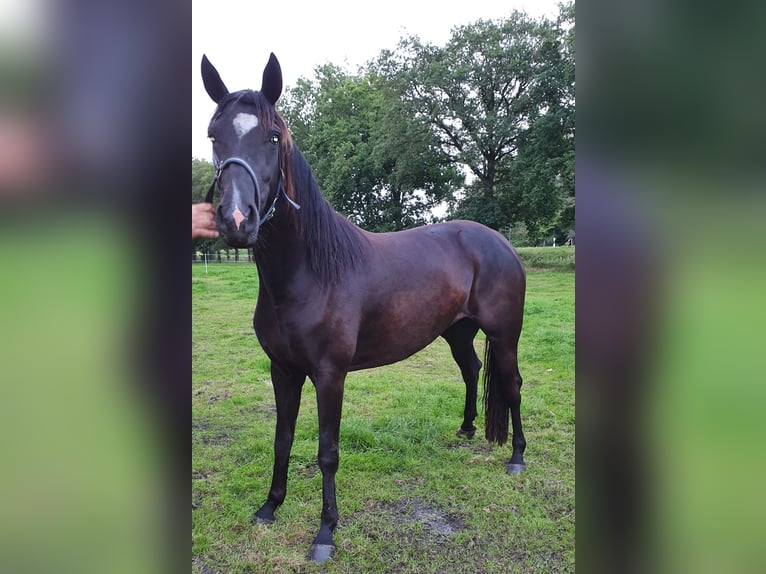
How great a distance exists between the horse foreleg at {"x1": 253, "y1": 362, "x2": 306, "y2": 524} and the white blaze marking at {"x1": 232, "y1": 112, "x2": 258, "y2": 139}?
1467 millimetres

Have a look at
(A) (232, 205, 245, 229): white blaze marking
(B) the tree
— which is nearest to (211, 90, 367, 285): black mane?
(A) (232, 205, 245, 229): white blaze marking

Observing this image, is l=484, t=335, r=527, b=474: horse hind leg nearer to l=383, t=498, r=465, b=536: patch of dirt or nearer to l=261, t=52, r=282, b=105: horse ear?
l=383, t=498, r=465, b=536: patch of dirt

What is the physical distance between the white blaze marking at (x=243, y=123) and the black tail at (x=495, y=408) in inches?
101

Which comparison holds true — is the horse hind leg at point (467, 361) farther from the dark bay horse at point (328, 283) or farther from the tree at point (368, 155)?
the tree at point (368, 155)

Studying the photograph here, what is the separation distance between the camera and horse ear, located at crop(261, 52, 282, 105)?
188 centimetres

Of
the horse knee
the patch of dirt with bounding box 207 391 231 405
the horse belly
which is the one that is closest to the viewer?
the horse knee

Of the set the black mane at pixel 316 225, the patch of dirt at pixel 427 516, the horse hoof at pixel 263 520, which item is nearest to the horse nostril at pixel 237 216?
the black mane at pixel 316 225

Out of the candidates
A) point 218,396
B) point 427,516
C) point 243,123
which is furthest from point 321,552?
point 218,396

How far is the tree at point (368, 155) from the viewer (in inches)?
647
